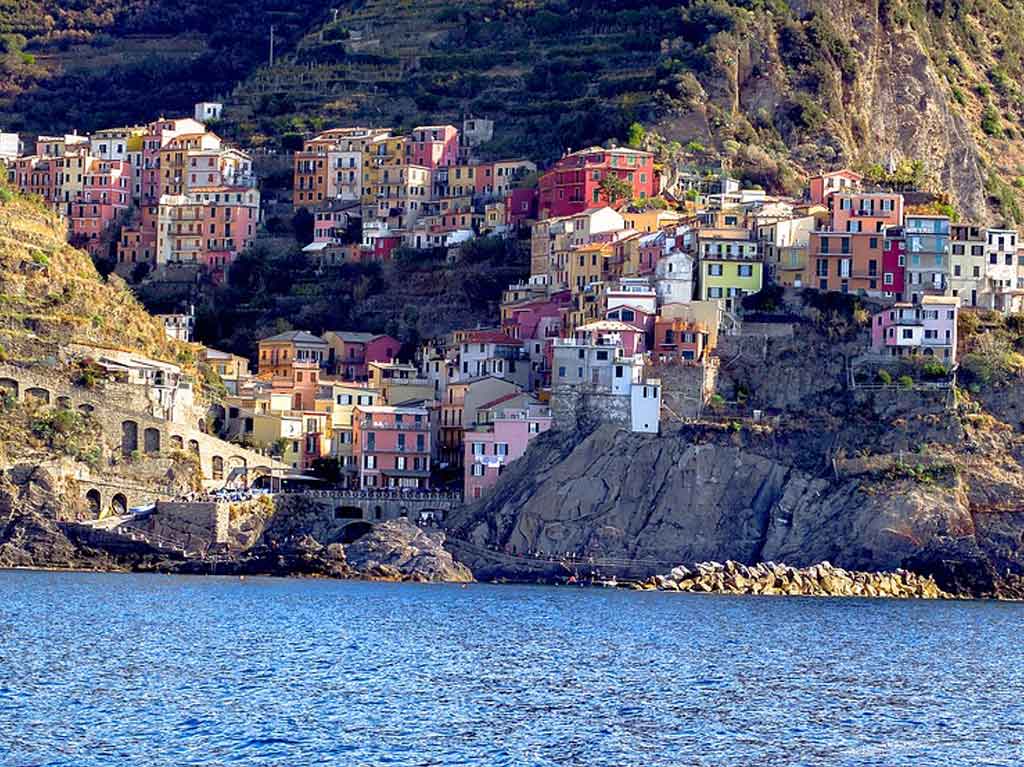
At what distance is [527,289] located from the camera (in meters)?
115

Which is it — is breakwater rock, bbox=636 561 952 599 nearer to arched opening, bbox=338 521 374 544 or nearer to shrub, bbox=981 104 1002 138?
arched opening, bbox=338 521 374 544

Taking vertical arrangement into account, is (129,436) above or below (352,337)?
below

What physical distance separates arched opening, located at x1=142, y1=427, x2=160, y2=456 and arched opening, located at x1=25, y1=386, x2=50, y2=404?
153 inches

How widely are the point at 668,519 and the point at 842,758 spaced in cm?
4309

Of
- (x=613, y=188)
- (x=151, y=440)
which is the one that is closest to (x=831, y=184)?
(x=613, y=188)

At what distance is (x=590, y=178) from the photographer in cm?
11800

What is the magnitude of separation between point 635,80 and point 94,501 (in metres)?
40.0

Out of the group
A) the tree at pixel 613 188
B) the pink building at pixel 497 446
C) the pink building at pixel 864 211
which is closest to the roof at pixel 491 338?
the pink building at pixel 497 446

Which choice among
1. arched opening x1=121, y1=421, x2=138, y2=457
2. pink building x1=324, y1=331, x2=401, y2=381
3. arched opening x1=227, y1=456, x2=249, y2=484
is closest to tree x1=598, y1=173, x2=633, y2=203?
pink building x1=324, y1=331, x2=401, y2=381

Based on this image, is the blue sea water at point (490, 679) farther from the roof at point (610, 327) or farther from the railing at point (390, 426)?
the railing at point (390, 426)

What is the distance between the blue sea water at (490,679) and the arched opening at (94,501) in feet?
28.6

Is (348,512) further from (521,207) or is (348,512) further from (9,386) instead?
(521,207)

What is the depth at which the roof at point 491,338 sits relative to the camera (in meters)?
110

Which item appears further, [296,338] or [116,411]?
[296,338]
